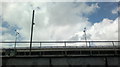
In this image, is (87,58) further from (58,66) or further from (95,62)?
(58,66)

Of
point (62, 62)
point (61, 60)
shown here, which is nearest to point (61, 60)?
point (61, 60)

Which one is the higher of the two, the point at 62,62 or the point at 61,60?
the point at 61,60

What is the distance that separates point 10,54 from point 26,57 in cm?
157

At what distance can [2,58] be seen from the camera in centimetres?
1414

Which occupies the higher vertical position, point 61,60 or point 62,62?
point 61,60

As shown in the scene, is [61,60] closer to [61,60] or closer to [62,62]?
[61,60]

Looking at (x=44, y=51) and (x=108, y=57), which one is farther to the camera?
(x=44, y=51)

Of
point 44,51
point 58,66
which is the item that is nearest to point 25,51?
point 44,51

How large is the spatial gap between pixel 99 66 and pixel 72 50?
11.2ft

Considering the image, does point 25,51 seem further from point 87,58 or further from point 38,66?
point 87,58

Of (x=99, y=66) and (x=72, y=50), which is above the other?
(x=72, y=50)

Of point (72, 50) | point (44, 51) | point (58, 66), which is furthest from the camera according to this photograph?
point (44, 51)

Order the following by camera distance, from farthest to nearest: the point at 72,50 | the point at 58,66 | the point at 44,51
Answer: the point at 44,51
the point at 72,50
the point at 58,66

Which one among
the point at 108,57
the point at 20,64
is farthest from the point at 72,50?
the point at 20,64
